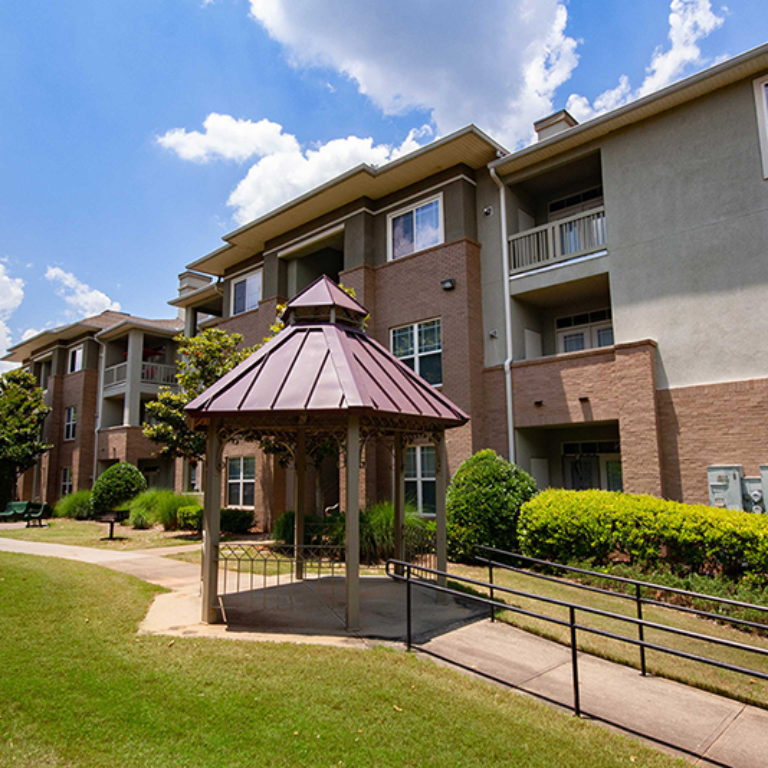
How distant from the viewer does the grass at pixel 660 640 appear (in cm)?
A: 660

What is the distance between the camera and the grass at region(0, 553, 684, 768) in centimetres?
437

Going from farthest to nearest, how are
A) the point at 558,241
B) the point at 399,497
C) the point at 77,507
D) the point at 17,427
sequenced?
the point at 17,427 < the point at 77,507 < the point at 558,241 < the point at 399,497

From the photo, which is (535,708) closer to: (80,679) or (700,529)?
(80,679)

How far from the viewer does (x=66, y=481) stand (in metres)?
34.7

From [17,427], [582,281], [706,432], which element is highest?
[582,281]

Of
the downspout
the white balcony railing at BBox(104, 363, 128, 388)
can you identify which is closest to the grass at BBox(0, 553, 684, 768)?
the downspout

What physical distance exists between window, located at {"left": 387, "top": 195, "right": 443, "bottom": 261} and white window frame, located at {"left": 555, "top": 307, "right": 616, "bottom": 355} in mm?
4608

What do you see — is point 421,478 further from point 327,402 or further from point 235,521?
point 327,402

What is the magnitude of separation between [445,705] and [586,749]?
3.99ft

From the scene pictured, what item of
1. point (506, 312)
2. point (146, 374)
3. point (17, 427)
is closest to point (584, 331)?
point (506, 312)

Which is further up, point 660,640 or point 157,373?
point 157,373

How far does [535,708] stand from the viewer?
5426mm

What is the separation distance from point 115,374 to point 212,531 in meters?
27.7

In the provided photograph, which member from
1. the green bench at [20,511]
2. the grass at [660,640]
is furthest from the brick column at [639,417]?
the green bench at [20,511]
